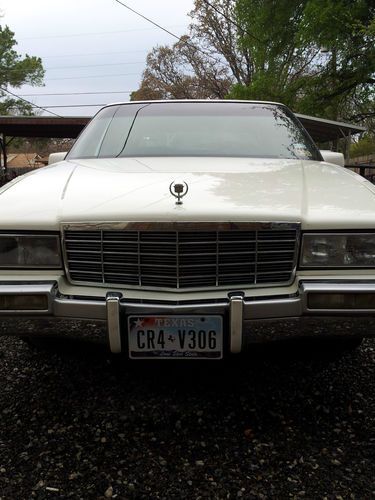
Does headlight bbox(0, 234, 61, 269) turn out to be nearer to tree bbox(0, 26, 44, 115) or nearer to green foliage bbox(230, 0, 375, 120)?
green foliage bbox(230, 0, 375, 120)

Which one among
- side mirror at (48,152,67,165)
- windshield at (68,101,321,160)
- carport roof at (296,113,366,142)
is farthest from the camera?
carport roof at (296,113,366,142)

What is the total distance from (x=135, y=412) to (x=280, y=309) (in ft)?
3.01

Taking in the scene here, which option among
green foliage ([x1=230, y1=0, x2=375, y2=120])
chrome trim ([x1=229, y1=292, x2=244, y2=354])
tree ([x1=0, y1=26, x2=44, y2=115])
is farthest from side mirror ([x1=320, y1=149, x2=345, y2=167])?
tree ([x1=0, y1=26, x2=44, y2=115])

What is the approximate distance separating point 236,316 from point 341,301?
0.45 m

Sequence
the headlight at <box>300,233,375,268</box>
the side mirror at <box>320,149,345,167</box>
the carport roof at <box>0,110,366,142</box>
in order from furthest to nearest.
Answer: the carport roof at <box>0,110,366,142</box>
the side mirror at <box>320,149,345,167</box>
the headlight at <box>300,233,375,268</box>

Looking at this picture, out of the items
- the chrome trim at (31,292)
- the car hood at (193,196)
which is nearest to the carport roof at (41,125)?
the car hood at (193,196)

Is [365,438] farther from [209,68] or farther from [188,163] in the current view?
[209,68]

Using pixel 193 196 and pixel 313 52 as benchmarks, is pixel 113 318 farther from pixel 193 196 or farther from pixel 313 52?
pixel 313 52

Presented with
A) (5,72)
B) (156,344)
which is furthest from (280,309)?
(5,72)

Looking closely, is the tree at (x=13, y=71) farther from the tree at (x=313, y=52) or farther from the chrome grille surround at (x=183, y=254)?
the chrome grille surround at (x=183, y=254)

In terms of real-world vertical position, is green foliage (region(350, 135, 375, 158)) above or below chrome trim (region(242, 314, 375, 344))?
below

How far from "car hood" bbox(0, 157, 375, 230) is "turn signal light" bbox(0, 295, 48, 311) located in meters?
0.30

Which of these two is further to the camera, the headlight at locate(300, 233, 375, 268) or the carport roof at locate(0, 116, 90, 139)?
Result: the carport roof at locate(0, 116, 90, 139)

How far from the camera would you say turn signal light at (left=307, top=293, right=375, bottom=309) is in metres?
1.96
